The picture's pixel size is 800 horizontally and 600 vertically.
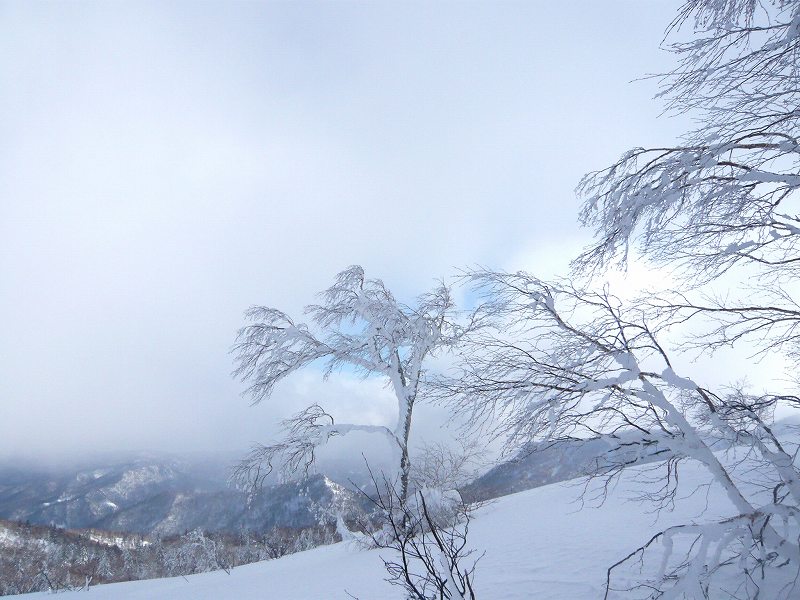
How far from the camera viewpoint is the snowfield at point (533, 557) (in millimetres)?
4715

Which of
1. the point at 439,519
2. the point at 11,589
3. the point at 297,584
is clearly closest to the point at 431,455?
the point at 439,519

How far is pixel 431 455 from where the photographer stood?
18047 mm

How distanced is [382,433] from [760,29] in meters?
9.22

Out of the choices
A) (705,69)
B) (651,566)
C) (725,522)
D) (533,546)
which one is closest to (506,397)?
(725,522)

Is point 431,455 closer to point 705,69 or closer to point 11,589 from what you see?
point 705,69

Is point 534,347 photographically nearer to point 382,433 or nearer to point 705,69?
point 705,69

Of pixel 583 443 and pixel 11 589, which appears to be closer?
pixel 583 443

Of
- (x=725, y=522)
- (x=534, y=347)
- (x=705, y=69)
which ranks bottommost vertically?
(x=725, y=522)

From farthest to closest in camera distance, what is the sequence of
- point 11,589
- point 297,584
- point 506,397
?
1. point 11,589
2. point 297,584
3. point 506,397

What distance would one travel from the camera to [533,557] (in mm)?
5852

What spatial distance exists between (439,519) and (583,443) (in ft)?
25.3

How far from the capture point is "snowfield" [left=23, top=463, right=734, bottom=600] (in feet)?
15.5

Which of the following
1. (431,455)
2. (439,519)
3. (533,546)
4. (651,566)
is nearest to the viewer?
(651,566)

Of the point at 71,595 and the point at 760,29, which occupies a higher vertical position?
the point at 760,29
